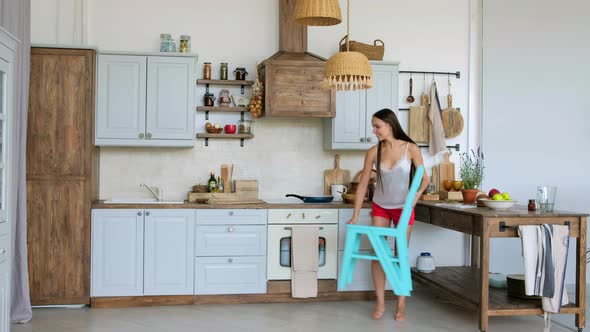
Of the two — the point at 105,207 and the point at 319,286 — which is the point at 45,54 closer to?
the point at 105,207

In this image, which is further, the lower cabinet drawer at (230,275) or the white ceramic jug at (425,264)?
the white ceramic jug at (425,264)

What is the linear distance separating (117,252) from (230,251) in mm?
923

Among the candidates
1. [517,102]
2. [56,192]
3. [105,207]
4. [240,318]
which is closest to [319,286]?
[240,318]

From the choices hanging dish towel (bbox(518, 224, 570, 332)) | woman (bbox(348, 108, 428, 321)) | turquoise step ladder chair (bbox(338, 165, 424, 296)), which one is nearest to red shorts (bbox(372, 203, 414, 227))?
woman (bbox(348, 108, 428, 321))

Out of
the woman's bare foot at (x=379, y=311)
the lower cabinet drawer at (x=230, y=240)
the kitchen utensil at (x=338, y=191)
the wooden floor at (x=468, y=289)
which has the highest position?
the kitchen utensil at (x=338, y=191)

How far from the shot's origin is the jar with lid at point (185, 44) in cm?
573

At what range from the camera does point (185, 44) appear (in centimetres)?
574

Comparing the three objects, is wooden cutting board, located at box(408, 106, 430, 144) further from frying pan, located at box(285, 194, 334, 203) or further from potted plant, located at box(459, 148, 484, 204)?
frying pan, located at box(285, 194, 334, 203)

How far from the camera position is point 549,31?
6.39m

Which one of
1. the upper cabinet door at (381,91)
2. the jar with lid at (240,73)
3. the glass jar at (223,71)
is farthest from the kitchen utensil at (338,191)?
the glass jar at (223,71)

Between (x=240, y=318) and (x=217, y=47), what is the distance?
2.52m

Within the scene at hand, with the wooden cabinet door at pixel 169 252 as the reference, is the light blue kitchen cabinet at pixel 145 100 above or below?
above

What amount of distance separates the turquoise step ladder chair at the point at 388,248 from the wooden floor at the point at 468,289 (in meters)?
0.46

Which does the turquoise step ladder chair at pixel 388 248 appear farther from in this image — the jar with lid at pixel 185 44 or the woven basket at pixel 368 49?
the jar with lid at pixel 185 44
